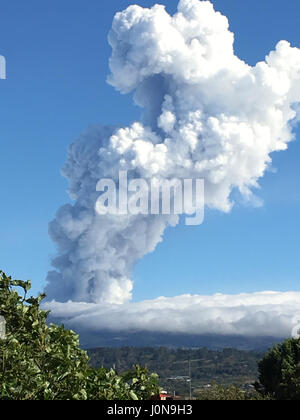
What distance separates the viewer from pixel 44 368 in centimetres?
1211

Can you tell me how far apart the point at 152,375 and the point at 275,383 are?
62812 mm

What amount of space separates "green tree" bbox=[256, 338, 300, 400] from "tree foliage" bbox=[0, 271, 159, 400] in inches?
2201

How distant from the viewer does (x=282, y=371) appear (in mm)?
68812

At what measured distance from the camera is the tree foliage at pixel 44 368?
11289mm

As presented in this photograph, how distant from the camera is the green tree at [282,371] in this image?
6675 centimetres

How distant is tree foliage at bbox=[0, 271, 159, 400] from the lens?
37.0 ft

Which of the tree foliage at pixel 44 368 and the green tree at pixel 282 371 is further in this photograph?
the green tree at pixel 282 371

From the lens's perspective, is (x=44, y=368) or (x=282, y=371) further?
(x=282, y=371)

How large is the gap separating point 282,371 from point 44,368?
61.6 metres

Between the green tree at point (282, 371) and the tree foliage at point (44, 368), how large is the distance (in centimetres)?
5590

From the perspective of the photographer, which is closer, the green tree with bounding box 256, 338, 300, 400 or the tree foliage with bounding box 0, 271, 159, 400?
the tree foliage with bounding box 0, 271, 159, 400

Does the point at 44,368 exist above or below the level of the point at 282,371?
above
